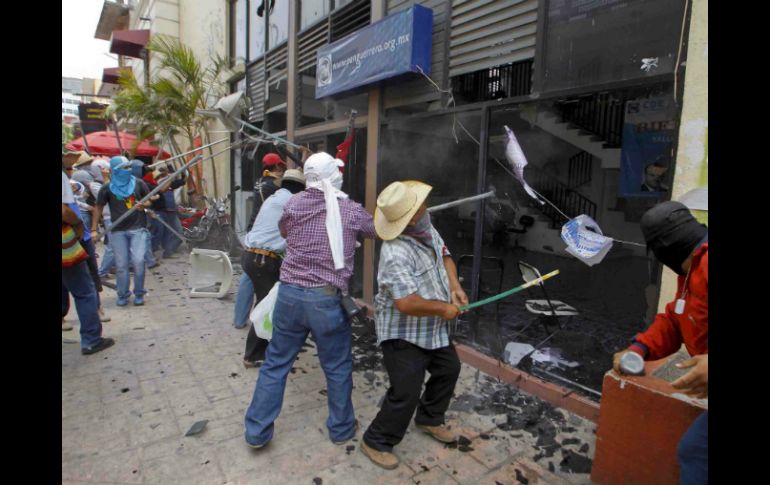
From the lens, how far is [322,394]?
3.68 meters

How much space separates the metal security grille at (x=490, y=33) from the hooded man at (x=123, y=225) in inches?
178

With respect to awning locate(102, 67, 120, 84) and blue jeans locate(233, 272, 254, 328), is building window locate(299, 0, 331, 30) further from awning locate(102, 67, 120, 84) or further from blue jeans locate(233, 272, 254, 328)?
awning locate(102, 67, 120, 84)

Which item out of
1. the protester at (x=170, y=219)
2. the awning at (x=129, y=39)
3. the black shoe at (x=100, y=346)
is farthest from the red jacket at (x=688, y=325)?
the awning at (x=129, y=39)

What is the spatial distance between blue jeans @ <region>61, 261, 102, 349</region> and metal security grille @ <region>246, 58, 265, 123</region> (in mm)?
5689

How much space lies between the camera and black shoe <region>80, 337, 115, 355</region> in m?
4.29

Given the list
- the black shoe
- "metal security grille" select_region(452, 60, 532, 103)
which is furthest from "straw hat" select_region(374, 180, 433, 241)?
the black shoe

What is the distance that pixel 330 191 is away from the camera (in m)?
2.84

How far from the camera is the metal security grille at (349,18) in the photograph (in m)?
5.81

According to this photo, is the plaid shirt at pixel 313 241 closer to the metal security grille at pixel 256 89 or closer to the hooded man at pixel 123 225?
the hooded man at pixel 123 225

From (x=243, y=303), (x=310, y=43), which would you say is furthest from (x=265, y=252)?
(x=310, y=43)

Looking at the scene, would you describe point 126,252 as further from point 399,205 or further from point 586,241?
point 586,241

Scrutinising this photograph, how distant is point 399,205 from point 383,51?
293 cm
